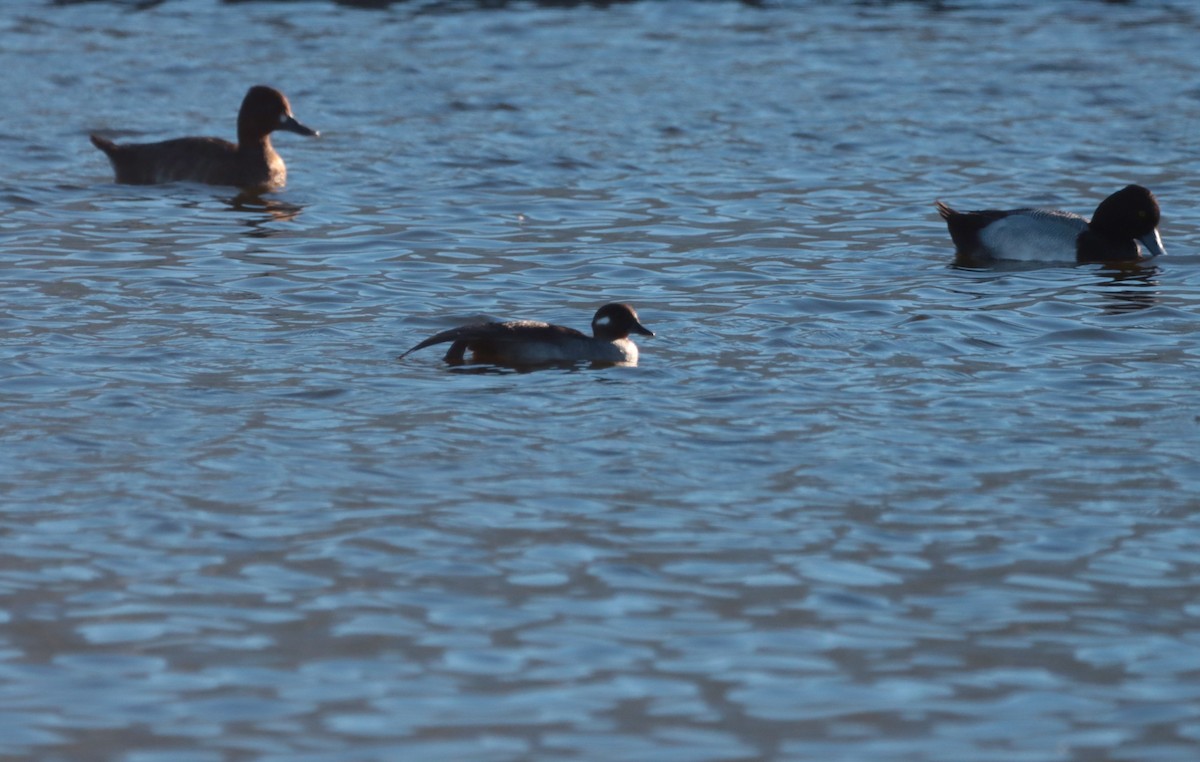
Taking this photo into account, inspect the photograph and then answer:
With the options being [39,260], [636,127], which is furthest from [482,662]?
[636,127]

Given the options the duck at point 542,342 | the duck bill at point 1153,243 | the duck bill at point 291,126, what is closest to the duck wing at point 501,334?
the duck at point 542,342

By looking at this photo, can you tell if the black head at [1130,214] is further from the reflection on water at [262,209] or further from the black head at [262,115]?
the black head at [262,115]

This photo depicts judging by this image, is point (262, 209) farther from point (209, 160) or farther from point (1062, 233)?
point (1062, 233)

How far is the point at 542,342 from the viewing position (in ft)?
35.5

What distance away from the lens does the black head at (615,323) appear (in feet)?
35.7

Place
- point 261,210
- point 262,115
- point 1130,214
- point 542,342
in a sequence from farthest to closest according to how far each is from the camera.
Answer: point 262,115 → point 261,210 → point 1130,214 → point 542,342

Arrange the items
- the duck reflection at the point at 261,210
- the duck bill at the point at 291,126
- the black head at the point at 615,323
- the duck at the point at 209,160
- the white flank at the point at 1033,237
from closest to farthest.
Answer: the black head at the point at 615,323
the white flank at the point at 1033,237
the duck reflection at the point at 261,210
the duck at the point at 209,160
the duck bill at the point at 291,126

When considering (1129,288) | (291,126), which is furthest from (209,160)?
(1129,288)

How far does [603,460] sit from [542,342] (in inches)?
73.4

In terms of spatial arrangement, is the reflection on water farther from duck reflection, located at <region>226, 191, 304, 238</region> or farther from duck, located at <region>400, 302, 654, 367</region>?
duck, located at <region>400, 302, 654, 367</region>

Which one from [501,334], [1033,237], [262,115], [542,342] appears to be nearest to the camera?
[501,334]

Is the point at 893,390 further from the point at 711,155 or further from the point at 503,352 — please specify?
the point at 711,155

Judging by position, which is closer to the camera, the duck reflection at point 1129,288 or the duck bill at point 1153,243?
the duck reflection at point 1129,288

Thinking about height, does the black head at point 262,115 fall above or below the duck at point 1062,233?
above
